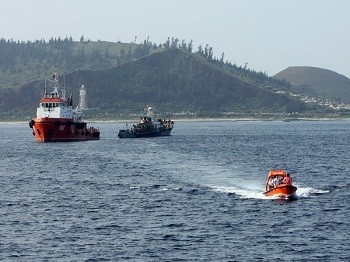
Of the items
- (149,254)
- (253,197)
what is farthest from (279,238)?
(253,197)

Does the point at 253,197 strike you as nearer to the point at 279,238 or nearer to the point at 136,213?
the point at 136,213

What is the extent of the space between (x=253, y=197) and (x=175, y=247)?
32.1 metres

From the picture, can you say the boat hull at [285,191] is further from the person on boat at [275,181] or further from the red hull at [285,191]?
the person on boat at [275,181]

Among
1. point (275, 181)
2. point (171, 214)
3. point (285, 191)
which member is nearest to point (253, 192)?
point (275, 181)

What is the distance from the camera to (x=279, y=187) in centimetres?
9781

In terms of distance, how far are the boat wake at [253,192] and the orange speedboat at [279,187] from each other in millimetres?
687

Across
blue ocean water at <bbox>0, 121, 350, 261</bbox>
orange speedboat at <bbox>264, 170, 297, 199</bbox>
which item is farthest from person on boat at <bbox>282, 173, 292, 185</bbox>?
blue ocean water at <bbox>0, 121, 350, 261</bbox>

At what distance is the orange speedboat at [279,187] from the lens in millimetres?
97250

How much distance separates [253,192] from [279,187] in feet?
34.1

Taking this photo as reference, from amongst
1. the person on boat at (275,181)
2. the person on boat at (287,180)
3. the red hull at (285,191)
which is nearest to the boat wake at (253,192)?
the red hull at (285,191)

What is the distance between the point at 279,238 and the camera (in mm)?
74375

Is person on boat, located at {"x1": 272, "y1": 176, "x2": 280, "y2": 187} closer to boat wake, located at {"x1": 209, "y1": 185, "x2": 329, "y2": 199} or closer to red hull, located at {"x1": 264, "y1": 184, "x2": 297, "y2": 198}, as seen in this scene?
boat wake, located at {"x1": 209, "y1": 185, "x2": 329, "y2": 199}

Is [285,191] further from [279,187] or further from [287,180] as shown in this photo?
[287,180]

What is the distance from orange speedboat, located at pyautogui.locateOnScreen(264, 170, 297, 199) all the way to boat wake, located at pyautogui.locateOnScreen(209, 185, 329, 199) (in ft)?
2.25
